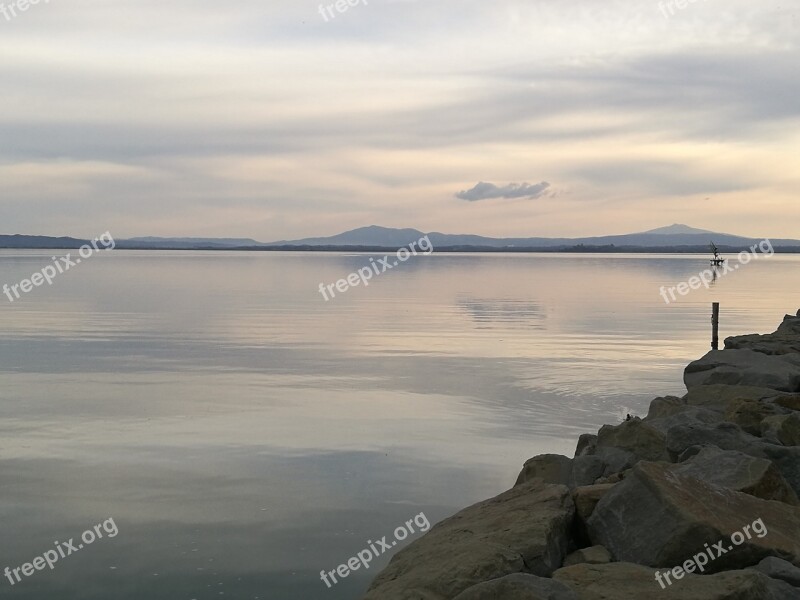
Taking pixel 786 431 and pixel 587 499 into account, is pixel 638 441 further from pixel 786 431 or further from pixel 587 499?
pixel 587 499

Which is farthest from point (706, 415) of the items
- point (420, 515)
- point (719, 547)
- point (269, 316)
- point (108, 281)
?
point (108, 281)

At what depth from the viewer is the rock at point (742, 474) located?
7.07 m

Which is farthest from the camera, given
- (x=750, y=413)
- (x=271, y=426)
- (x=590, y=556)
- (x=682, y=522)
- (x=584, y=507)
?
(x=271, y=426)

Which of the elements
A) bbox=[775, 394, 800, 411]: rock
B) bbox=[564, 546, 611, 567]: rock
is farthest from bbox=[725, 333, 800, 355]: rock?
bbox=[564, 546, 611, 567]: rock

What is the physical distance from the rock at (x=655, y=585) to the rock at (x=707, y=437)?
2.73 meters

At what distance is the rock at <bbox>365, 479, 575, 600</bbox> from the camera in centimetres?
596

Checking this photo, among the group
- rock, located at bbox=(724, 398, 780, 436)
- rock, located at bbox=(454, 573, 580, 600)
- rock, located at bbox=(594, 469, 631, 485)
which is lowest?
rock, located at bbox=(724, 398, 780, 436)

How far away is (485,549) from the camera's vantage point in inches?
246

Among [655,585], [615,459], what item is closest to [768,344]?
[615,459]

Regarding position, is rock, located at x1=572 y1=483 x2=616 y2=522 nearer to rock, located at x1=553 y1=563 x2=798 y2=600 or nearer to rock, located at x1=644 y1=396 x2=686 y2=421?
rock, located at x1=553 y1=563 x2=798 y2=600

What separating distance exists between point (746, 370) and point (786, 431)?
20.5 feet

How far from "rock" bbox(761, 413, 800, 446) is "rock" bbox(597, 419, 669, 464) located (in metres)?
1.04

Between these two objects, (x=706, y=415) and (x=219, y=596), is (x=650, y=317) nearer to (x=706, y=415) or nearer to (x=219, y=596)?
(x=706, y=415)

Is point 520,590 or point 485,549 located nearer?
point 520,590
